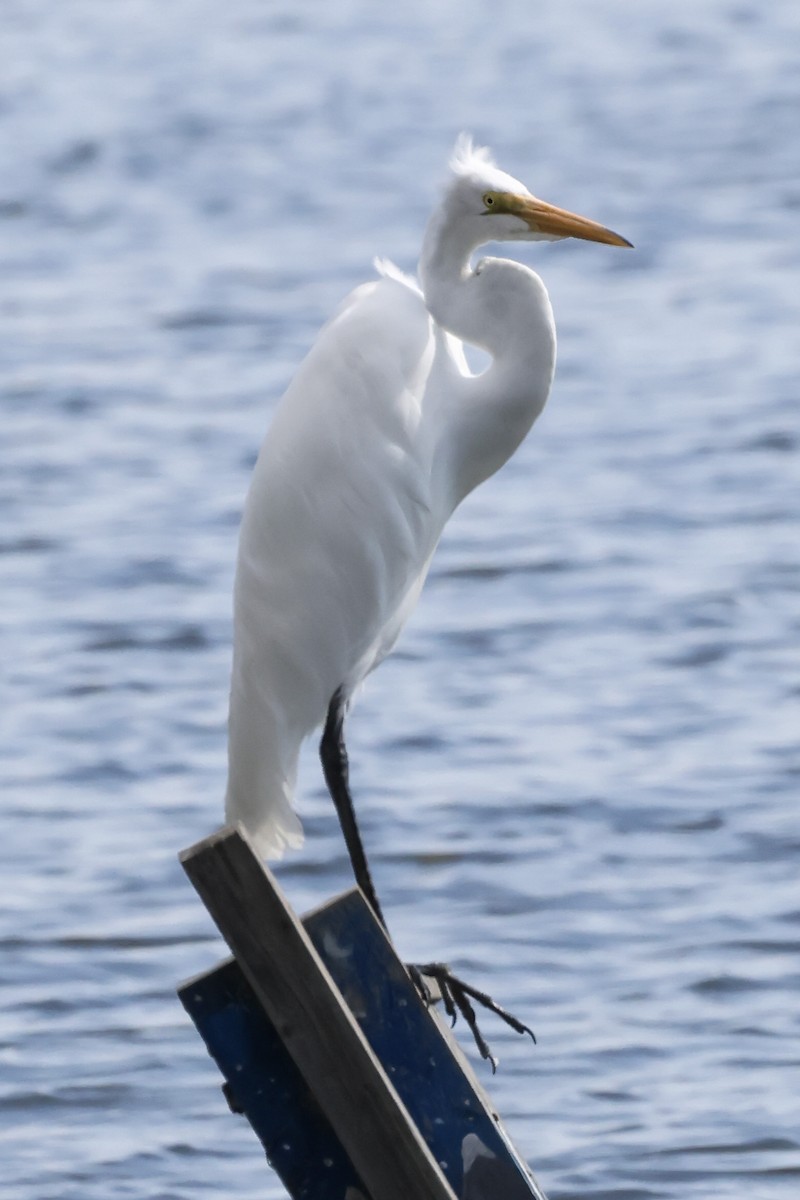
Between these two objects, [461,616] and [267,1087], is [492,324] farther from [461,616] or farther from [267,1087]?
[461,616]

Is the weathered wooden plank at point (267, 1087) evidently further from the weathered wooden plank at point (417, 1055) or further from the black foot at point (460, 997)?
the black foot at point (460, 997)

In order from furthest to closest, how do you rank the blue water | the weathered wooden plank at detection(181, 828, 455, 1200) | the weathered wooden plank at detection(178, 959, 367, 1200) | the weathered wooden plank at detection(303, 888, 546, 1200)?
1. the blue water
2. the weathered wooden plank at detection(303, 888, 546, 1200)
3. the weathered wooden plank at detection(178, 959, 367, 1200)
4. the weathered wooden plank at detection(181, 828, 455, 1200)

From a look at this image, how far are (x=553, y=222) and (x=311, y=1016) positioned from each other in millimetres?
1355

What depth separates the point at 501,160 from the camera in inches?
420

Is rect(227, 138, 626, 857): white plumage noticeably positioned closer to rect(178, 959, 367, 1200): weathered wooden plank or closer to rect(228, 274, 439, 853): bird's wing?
rect(228, 274, 439, 853): bird's wing

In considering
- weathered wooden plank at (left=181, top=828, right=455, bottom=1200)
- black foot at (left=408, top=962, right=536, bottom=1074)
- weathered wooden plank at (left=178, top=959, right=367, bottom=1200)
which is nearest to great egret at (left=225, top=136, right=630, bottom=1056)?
black foot at (left=408, top=962, right=536, bottom=1074)

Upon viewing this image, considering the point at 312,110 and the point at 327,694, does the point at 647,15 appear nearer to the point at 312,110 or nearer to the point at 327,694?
the point at 312,110

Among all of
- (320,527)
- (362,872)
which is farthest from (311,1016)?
(320,527)

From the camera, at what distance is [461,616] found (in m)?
6.52

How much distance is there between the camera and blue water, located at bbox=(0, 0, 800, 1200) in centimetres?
427

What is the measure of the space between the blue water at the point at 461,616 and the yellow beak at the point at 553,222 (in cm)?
163

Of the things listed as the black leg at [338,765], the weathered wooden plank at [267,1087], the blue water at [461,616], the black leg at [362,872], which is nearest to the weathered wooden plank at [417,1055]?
the weathered wooden plank at [267,1087]

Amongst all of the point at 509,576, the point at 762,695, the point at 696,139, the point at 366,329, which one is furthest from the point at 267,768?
the point at 696,139

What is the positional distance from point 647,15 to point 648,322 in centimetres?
562
